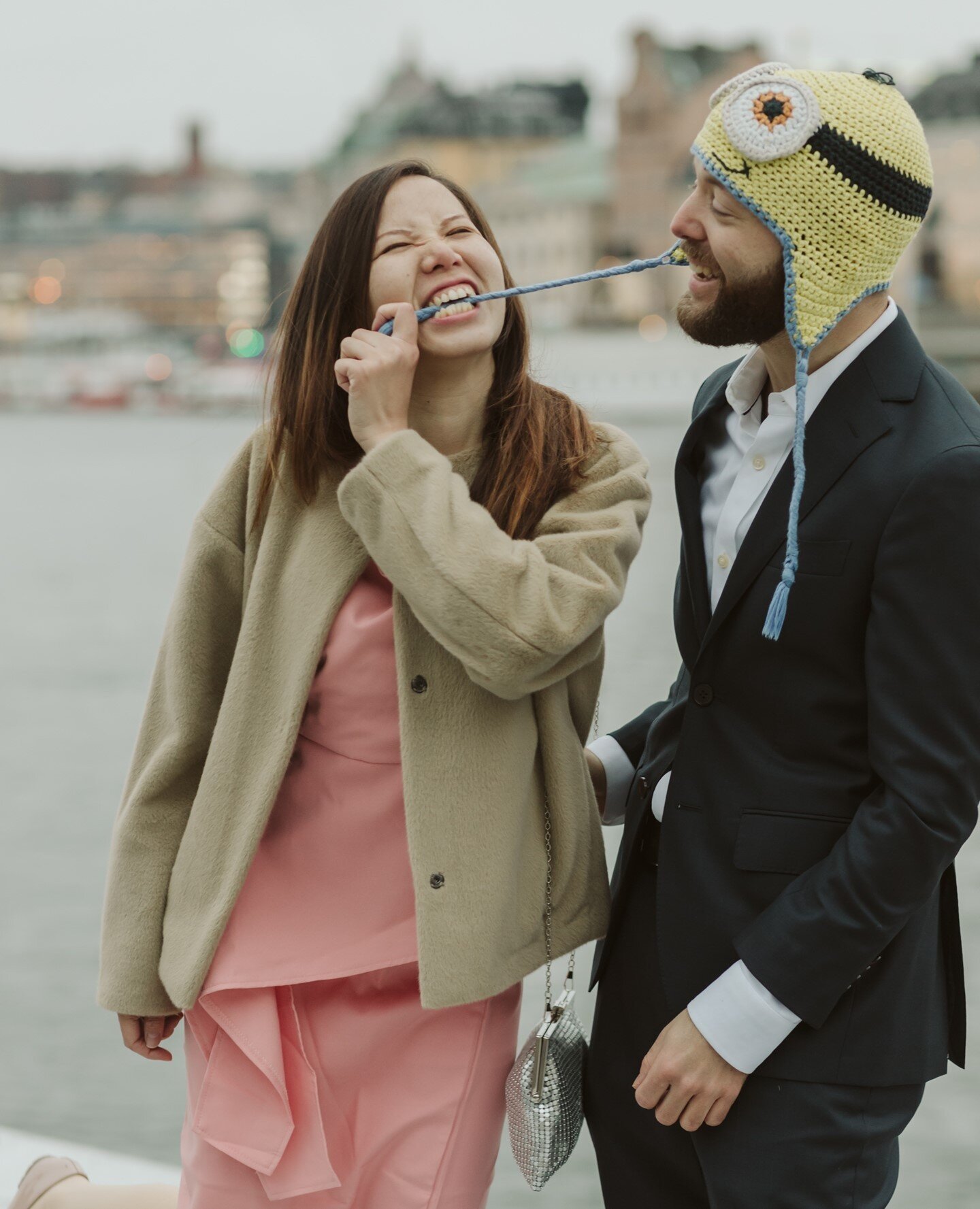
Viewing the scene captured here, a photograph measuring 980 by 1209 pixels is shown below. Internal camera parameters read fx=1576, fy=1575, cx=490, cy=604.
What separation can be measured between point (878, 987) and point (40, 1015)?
3.09 metres

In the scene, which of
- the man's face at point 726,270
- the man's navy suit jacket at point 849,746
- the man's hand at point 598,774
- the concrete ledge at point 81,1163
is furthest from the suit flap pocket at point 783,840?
the concrete ledge at point 81,1163

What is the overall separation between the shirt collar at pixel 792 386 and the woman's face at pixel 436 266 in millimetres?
262

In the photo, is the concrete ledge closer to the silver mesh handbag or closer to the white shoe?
the white shoe

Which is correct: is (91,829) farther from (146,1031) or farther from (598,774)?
(598,774)

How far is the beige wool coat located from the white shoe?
62 centimetres

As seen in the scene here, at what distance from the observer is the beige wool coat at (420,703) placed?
1.50 meters

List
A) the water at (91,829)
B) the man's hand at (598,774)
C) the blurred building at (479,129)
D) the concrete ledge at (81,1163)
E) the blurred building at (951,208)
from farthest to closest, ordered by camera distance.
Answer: the blurred building at (479,129) < the blurred building at (951,208) < the water at (91,829) < the concrete ledge at (81,1163) < the man's hand at (598,774)

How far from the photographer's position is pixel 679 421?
139 feet

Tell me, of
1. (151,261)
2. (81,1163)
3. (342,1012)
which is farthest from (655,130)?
(342,1012)

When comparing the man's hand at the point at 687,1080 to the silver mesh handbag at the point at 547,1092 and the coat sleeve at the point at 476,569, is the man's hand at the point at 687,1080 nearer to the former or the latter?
the silver mesh handbag at the point at 547,1092

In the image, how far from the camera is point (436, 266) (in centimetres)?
163

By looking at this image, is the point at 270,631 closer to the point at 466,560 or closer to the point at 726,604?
the point at 466,560

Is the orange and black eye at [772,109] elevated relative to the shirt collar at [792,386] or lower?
elevated

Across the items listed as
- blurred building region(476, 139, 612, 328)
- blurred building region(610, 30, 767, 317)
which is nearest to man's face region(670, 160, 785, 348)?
blurred building region(610, 30, 767, 317)
